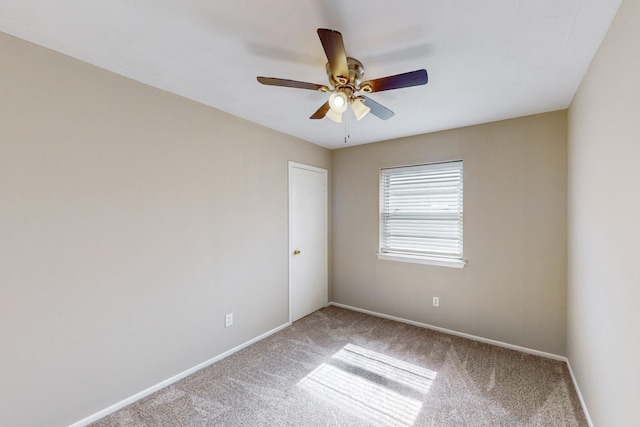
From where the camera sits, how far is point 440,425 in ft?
6.12

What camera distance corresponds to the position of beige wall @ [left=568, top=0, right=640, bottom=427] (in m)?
1.23

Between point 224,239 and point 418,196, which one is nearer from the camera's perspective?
point 224,239

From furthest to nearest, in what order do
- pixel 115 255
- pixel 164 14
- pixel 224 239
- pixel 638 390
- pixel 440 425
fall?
pixel 224 239 → pixel 115 255 → pixel 440 425 → pixel 164 14 → pixel 638 390

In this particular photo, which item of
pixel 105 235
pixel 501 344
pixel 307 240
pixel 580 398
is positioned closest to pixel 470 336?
pixel 501 344

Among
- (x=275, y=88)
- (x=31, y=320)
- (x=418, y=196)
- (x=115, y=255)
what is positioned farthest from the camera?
(x=418, y=196)

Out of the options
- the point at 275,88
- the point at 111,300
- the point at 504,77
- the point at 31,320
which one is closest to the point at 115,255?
the point at 111,300

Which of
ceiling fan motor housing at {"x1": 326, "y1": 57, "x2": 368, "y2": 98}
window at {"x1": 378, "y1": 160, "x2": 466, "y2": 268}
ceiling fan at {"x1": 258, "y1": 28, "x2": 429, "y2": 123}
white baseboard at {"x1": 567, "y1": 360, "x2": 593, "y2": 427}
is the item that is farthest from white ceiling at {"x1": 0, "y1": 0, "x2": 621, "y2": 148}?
white baseboard at {"x1": 567, "y1": 360, "x2": 593, "y2": 427}

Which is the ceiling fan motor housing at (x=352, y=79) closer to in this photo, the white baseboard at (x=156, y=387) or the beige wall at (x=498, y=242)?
the beige wall at (x=498, y=242)

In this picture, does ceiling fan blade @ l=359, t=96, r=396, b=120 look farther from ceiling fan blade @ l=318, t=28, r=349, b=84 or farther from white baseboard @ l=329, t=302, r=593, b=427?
white baseboard @ l=329, t=302, r=593, b=427

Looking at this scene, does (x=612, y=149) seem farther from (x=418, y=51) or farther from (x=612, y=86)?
(x=418, y=51)

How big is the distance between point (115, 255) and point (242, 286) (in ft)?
4.06

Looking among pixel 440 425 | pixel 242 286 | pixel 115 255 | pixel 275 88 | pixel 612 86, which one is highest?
pixel 275 88

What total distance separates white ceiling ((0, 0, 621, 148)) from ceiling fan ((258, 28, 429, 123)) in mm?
181

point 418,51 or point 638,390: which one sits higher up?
point 418,51
